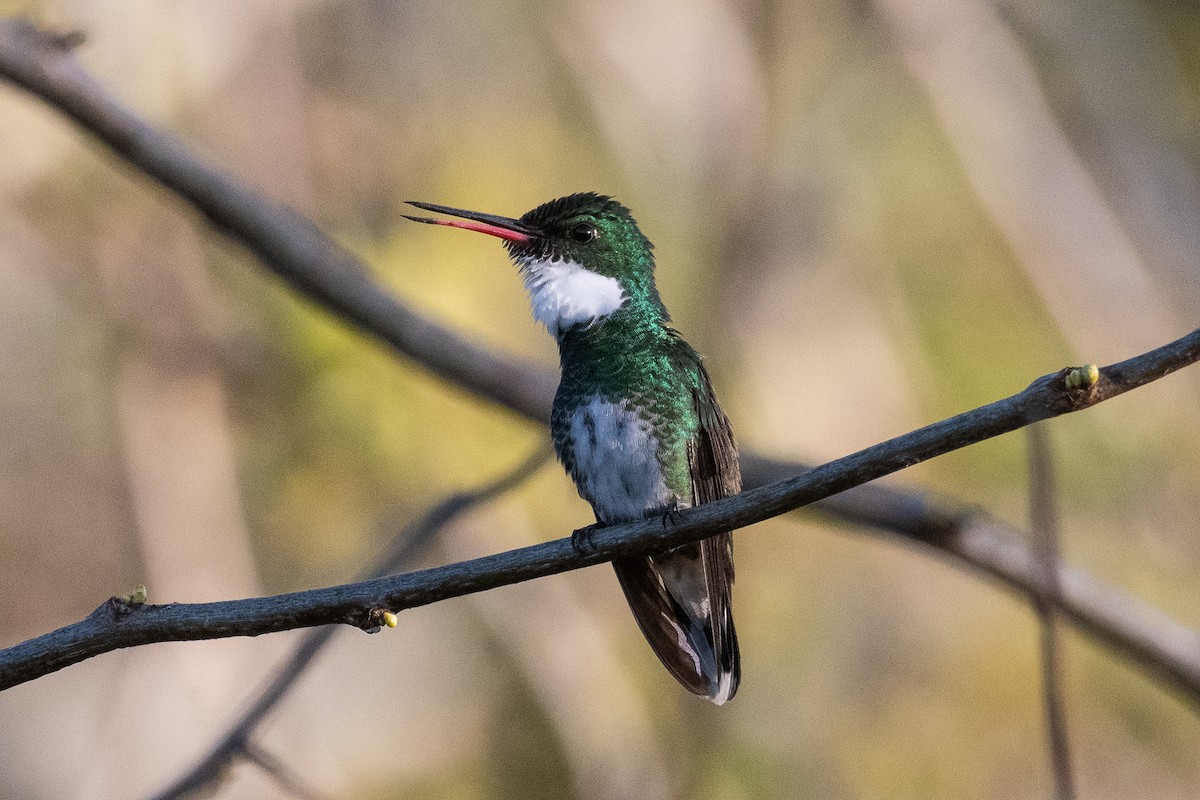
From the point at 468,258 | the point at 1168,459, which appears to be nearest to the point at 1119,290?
the point at 1168,459

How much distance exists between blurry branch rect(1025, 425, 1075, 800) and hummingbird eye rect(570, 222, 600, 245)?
169 centimetres

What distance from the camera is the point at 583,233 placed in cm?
403

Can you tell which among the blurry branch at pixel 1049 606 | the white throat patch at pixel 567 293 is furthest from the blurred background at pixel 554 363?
the blurry branch at pixel 1049 606

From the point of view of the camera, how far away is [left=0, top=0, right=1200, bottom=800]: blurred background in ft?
21.4

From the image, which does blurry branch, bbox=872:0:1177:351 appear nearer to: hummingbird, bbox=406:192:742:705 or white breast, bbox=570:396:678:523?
hummingbird, bbox=406:192:742:705

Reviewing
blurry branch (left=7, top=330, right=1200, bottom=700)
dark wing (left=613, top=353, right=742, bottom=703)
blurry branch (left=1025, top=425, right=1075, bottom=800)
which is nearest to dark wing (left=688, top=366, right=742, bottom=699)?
dark wing (left=613, top=353, right=742, bottom=703)

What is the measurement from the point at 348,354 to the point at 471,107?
272 centimetres

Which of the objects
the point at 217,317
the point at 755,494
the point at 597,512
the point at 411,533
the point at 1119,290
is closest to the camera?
the point at 755,494

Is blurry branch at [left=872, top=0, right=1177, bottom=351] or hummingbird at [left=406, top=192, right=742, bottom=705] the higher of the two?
blurry branch at [left=872, top=0, right=1177, bottom=351]

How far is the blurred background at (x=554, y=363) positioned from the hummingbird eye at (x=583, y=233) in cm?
268

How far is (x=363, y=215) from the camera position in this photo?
768 cm

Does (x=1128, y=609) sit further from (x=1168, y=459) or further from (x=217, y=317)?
(x=217, y=317)

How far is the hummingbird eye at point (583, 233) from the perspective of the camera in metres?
4.03

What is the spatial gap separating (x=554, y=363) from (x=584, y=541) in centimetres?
527
